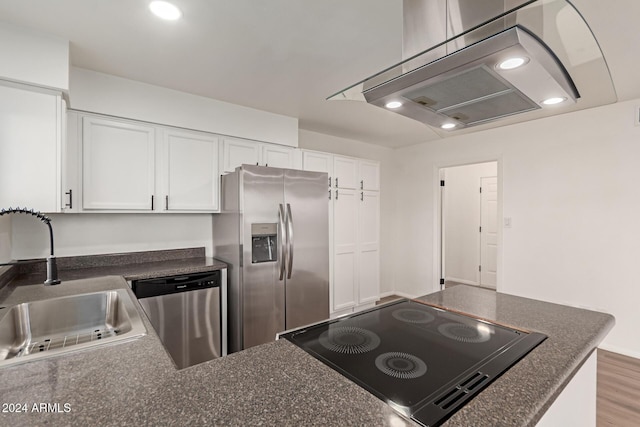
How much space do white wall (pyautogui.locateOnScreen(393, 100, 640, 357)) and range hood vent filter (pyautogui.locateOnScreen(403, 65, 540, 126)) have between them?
8.49 feet

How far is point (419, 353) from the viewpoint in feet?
3.23

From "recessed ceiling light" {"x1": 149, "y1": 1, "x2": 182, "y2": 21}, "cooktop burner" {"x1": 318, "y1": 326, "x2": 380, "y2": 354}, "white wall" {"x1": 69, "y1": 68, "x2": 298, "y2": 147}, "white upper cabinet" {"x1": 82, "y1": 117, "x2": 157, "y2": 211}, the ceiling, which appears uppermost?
the ceiling

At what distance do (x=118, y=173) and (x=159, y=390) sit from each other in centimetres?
222

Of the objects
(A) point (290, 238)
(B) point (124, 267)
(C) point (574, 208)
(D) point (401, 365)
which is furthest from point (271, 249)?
(C) point (574, 208)

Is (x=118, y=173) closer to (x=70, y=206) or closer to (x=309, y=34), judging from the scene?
(x=70, y=206)

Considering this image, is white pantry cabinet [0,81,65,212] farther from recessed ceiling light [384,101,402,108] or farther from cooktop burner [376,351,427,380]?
cooktop burner [376,351,427,380]

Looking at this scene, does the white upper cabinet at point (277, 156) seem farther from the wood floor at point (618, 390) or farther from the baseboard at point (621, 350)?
the baseboard at point (621, 350)

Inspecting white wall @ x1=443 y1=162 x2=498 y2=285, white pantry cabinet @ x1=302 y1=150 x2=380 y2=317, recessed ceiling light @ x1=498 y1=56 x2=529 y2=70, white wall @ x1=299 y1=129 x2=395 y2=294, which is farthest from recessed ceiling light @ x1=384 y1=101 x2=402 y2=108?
white wall @ x1=443 y1=162 x2=498 y2=285

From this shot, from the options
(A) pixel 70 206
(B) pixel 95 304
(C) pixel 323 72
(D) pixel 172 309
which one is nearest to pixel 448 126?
(C) pixel 323 72

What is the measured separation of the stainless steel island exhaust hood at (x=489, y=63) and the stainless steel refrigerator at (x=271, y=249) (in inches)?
58.5

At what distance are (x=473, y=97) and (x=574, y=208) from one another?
115 inches

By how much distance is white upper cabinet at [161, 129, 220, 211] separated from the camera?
2.60 meters

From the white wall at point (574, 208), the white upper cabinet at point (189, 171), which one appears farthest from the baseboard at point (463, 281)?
the white upper cabinet at point (189, 171)

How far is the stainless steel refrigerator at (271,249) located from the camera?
97.3 inches
